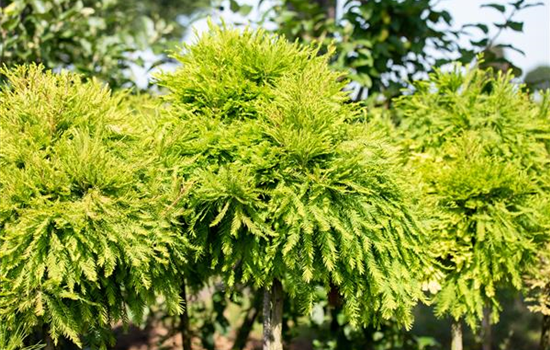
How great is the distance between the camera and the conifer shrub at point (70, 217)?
295cm

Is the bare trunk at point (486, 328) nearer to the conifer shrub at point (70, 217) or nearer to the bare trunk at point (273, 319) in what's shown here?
the bare trunk at point (273, 319)

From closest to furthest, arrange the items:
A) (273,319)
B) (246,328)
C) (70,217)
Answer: (70,217), (273,319), (246,328)

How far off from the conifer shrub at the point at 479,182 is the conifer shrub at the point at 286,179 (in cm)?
48

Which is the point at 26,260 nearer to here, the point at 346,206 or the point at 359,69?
the point at 346,206

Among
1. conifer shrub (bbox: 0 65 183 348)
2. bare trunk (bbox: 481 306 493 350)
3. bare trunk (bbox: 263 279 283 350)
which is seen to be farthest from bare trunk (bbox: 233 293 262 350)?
conifer shrub (bbox: 0 65 183 348)

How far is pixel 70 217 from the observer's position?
293 cm

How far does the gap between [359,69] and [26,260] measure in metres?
3.78

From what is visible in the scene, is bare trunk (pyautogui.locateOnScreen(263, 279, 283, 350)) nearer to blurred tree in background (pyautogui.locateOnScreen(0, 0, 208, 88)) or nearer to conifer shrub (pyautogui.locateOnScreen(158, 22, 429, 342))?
conifer shrub (pyautogui.locateOnScreen(158, 22, 429, 342))

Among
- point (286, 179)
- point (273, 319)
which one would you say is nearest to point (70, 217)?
point (286, 179)

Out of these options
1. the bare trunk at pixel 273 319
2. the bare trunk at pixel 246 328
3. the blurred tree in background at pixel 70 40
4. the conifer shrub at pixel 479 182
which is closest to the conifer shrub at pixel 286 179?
the bare trunk at pixel 273 319

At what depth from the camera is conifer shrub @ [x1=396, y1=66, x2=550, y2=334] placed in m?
3.92

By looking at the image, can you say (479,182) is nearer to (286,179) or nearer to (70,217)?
(286,179)

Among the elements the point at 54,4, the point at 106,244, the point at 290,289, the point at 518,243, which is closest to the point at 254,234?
the point at 290,289

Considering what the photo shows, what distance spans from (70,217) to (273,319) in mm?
1443
